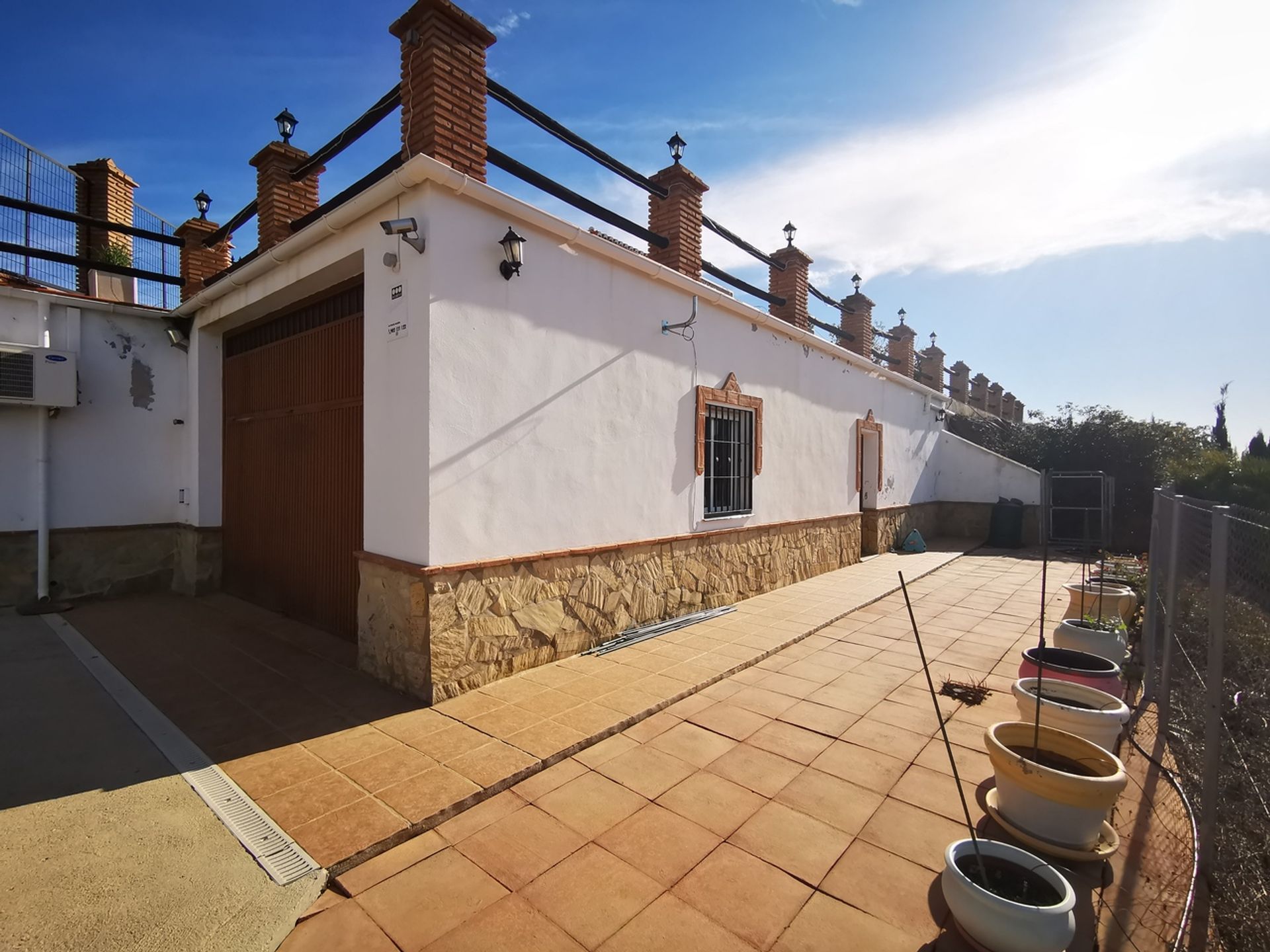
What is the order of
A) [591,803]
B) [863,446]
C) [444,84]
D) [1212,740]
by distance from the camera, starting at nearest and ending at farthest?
[1212,740] < [591,803] < [444,84] < [863,446]

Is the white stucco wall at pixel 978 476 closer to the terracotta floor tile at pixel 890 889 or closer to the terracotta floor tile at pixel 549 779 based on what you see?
the terracotta floor tile at pixel 890 889

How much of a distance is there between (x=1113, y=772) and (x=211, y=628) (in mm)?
7248

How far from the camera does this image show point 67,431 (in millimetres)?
6852

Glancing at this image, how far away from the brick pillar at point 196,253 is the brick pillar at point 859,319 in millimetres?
10997

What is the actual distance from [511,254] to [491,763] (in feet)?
11.7

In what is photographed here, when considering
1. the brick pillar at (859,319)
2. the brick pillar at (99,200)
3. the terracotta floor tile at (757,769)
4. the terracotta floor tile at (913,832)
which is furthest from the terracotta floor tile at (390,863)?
the brick pillar at (859,319)

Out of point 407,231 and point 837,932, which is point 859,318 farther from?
point 837,932

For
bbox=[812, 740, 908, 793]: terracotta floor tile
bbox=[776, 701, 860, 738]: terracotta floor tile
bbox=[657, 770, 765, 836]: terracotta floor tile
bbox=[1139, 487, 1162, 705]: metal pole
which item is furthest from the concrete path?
bbox=[1139, 487, 1162, 705]: metal pole

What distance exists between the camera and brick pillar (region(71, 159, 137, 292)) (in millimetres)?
9414

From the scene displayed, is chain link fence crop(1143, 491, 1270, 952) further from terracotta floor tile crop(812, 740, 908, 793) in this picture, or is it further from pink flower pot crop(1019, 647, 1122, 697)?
terracotta floor tile crop(812, 740, 908, 793)

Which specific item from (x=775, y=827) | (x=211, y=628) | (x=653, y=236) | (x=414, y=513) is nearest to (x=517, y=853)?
(x=775, y=827)

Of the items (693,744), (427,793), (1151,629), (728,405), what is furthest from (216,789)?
(1151,629)

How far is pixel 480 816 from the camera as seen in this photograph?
9.80ft

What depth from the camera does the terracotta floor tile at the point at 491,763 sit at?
3266 millimetres
